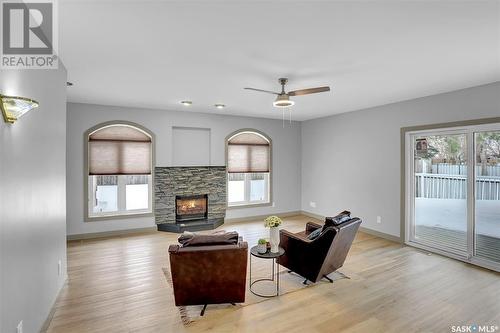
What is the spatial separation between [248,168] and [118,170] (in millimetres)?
3216

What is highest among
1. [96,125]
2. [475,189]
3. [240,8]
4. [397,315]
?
[240,8]

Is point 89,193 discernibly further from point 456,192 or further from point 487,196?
point 487,196

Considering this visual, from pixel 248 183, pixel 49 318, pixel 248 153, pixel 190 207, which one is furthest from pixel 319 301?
pixel 248 153

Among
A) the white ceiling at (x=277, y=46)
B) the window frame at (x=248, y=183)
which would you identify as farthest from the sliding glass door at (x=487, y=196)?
the window frame at (x=248, y=183)

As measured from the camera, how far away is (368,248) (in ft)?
16.3

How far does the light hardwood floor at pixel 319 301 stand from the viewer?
266cm

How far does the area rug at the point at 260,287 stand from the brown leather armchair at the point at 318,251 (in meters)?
0.14

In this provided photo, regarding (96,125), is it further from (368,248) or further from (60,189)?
(368,248)

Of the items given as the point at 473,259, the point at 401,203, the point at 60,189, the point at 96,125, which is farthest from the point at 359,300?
the point at 96,125

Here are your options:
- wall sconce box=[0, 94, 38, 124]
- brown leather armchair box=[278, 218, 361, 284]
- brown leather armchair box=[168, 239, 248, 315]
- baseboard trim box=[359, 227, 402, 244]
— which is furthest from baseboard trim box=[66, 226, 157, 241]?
baseboard trim box=[359, 227, 402, 244]

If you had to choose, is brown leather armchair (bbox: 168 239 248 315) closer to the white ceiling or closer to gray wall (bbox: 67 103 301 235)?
the white ceiling

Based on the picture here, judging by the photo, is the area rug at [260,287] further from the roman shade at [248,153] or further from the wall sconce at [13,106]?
the roman shade at [248,153]

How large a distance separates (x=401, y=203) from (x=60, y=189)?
578 cm

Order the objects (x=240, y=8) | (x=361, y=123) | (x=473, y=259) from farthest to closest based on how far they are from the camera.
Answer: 1. (x=361, y=123)
2. (x=473, y=259)
3. (x=240, y=8)
